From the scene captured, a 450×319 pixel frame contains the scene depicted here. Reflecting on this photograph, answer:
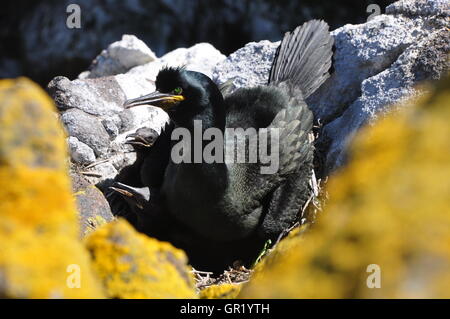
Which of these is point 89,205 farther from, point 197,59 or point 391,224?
point 391,224

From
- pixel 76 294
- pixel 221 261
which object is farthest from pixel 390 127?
pixel 221 261

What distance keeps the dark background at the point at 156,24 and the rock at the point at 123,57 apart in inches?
68.4

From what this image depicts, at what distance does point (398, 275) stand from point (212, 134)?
3.15 m

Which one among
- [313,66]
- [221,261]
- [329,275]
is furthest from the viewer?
[313,66]

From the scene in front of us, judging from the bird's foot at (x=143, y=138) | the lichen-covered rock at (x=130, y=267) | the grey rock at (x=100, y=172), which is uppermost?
the bird's foot at (x=143, y=138)

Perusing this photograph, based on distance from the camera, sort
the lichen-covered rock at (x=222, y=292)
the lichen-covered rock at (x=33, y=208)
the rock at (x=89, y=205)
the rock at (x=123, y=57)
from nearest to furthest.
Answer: the lichen-covered rock at (x=33, y=208) < the lichen-covered rock at (x=222, y=292) < the rock at (x=89, y=205) < the rock at (x=123, y=57)

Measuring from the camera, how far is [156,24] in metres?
8.74

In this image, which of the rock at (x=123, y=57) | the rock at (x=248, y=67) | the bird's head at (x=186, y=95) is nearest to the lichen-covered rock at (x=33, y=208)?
the bird's head at (x=186, y=95)

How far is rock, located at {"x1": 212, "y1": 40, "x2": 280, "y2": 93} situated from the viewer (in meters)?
6.06

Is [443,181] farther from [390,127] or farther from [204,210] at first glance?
[204,210]

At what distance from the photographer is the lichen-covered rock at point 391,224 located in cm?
168

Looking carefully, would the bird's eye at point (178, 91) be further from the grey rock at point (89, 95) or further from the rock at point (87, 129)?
the grey rock at point (89, 95)

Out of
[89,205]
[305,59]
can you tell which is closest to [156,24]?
[305,59]
